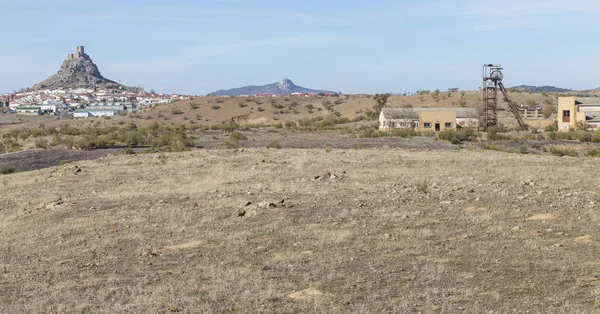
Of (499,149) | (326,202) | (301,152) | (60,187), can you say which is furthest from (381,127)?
(326,202)

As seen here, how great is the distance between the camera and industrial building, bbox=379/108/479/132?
2621 inches

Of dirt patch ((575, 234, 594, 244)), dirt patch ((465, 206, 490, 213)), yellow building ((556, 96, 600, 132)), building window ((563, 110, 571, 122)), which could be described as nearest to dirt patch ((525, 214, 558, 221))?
dirt patch ((465, 206, 490, 213))

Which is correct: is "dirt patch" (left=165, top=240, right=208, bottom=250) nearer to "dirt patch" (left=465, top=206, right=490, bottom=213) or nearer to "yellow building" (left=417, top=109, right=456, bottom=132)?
"dirt patch" (left=465, top=206, right=490, bottom=213)

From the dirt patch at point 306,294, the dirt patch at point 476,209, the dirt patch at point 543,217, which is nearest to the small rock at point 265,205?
the dirt patch at point 476,209

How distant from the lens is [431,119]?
67.4 meters

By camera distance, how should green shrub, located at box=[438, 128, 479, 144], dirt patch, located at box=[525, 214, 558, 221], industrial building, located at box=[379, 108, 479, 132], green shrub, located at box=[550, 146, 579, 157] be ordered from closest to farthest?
dirt patch, located at box=[525, 214, 558, 221] < green shrub, located at box=[550, 146, 579, 157] < green shrub, located at box=[438, 128, 479, 144] < industrial building, located at box=[379, 108, 479, 132]

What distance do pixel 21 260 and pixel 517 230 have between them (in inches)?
397

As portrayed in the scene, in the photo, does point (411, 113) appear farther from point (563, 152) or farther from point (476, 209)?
point (476, 209)

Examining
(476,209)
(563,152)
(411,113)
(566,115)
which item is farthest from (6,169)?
(566,115)

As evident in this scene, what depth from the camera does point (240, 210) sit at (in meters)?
18.2

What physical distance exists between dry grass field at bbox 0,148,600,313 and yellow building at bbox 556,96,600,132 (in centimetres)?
3848

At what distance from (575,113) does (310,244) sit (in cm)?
5485

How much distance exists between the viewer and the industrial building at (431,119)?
Answer: 66562 millimetres

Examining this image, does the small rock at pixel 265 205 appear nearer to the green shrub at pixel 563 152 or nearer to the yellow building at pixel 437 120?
the green shrub at pixel 563 152
